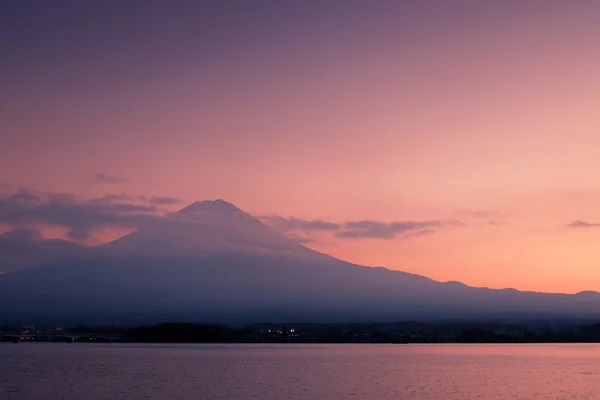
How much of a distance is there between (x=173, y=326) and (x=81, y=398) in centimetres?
11247

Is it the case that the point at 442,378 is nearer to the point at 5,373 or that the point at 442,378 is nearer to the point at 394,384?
the point at 394,384

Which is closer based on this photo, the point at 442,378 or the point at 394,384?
the point at 394,384

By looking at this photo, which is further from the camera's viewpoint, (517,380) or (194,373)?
(194,373)

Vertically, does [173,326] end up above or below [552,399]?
above

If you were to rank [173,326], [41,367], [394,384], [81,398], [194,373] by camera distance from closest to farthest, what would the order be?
[81,398] → [394,384] → [194,373] → [41,367] → [173,326]

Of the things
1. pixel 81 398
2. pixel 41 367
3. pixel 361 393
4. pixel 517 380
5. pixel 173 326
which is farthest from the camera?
pixel 173 326

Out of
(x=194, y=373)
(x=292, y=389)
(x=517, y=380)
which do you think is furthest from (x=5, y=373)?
(x=517, y=380)

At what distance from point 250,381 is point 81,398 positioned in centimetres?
1365

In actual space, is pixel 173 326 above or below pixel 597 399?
above

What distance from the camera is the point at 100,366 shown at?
220ft

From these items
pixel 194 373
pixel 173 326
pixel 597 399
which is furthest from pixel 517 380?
pixel 173 326

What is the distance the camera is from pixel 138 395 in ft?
132

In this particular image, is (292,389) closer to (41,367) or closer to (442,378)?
(442,378)

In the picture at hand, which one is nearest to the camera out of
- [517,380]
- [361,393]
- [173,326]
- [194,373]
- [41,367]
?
[361,393]
